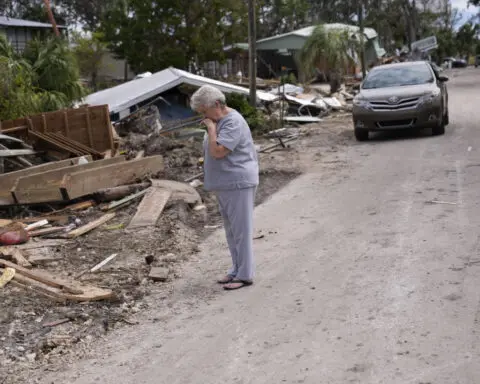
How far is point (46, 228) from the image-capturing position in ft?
31.4

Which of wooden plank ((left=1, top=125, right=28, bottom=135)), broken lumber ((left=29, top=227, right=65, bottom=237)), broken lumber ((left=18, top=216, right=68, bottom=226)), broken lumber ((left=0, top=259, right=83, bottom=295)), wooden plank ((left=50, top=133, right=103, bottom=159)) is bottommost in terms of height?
broken lumber ((left=29, top=227, right=65, bottom=237))

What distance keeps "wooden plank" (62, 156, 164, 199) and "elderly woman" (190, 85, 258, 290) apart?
15.1 feet

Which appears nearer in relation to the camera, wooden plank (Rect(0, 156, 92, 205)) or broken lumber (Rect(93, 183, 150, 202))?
wooden plank (Rect(0, 156, 92, 205))

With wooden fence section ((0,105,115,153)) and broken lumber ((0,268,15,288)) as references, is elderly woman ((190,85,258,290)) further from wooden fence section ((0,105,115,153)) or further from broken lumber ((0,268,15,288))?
wooden fence section ((0,105,115,153))

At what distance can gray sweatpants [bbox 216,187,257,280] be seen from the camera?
646cm

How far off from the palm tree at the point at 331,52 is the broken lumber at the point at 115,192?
24.6m

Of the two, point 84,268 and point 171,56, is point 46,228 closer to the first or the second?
point 84,268

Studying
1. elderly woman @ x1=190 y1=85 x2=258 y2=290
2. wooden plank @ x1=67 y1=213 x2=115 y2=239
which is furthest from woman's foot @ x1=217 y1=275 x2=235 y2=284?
wooden plank @ x1=67 y1=213 x2=115 y2=239

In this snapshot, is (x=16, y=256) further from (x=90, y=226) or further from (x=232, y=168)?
(x=232, y=168)

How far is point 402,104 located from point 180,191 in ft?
24.6

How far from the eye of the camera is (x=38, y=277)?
22.9 ft

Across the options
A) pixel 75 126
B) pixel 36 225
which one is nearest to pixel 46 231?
pixel 36 225

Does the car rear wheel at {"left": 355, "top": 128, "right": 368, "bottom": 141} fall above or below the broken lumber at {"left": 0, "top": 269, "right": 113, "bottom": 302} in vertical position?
above

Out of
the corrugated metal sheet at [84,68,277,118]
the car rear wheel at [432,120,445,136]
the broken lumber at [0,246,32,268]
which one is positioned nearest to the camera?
the broken lumber at [0,246,32,268]
